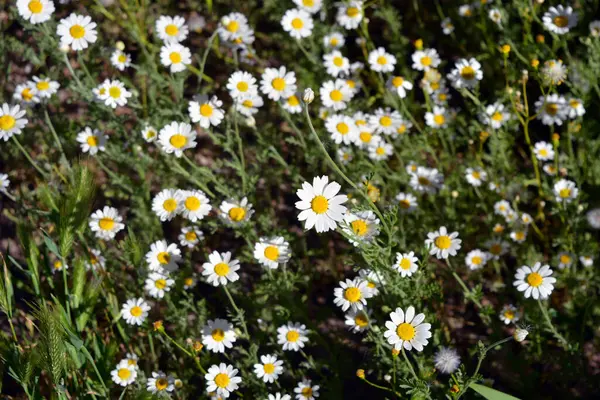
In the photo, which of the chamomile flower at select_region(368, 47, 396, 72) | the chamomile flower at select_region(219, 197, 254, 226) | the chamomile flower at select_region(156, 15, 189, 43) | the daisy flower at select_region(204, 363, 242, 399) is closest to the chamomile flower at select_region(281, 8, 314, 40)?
the chamomile flower at select_region(368, 47, 396, 72)

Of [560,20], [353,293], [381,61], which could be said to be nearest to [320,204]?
[353,293]

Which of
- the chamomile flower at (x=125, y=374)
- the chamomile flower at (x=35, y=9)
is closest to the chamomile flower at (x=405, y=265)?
the chamomile flower at (x=125, y=374)

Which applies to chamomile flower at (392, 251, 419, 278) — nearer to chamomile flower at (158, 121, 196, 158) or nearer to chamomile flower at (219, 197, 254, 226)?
chamomile flower at (219, 197, 254, 226)

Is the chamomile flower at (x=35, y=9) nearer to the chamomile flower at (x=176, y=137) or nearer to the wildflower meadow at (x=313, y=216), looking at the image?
the wildflower meadow at (x=313, y=216)

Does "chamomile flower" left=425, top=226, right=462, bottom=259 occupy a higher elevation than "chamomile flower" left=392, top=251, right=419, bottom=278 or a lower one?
higher

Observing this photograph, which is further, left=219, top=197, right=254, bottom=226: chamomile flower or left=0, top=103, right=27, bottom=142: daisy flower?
left=0, top=103, right=27, bottom=142: daisy flower
